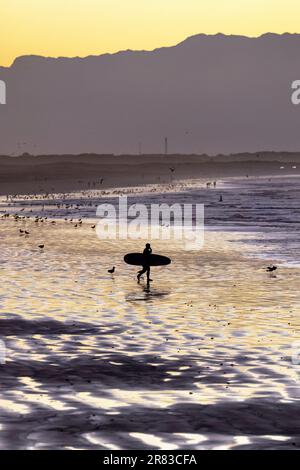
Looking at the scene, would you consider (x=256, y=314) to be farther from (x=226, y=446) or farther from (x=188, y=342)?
(x=226, y=446)

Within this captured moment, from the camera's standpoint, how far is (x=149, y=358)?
23.5 meters

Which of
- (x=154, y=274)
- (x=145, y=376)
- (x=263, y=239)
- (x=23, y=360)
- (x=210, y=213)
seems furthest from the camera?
(x=210, y=213)

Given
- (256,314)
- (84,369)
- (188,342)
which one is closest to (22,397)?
(84,369)

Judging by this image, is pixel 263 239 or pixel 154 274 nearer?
pixel 154 274

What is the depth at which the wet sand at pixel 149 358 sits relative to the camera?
1748 cm

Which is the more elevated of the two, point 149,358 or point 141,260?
point 141,260

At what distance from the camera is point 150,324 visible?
28.2m

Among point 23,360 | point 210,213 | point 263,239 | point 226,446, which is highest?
point 210,213

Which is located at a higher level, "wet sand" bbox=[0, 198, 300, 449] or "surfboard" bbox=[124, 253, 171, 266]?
"surfboard" bbox=[124, 253, 171, 266]

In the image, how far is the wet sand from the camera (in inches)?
688

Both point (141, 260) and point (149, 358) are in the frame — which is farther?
point (141, 260)

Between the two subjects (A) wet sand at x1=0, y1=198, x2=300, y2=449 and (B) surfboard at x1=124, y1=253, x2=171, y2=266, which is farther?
(B) surfboard at x1=124, y1=253, x2=171, y2=266

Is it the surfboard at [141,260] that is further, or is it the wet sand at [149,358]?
the surfboard at [141,260]

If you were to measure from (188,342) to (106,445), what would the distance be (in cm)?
916
